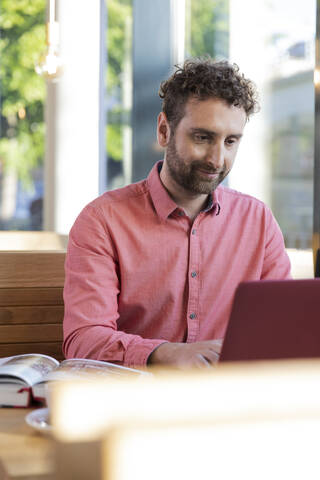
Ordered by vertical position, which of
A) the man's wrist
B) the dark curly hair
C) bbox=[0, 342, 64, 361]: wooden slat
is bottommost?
bbox=[0, 342, 64, 361]: wooden slat

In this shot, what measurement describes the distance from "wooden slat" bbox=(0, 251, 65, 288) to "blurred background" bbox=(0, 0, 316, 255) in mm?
2314

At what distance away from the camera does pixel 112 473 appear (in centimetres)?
50

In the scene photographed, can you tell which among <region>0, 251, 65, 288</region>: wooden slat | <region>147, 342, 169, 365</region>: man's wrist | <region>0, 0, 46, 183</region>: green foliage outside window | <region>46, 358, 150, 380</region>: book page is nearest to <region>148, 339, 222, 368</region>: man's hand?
<region>147, 342, 169, 365</region>: man's wrist

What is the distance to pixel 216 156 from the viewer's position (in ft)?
5.90

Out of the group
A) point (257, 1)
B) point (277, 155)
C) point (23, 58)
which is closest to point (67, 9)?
point (257, 1)

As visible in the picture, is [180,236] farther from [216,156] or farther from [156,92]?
[156,92]

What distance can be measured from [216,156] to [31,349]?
3.02 feet

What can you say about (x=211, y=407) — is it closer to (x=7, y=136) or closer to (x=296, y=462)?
(x=296, y=462)

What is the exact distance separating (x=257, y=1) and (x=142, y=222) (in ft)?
13.3

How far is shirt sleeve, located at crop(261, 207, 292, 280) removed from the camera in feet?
6.52

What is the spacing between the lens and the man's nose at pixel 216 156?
1.80m

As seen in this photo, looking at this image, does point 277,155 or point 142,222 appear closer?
point 142,222

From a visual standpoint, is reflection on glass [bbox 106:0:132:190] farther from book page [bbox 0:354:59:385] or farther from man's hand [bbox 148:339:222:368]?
book page [bbox 0:354:59:385]

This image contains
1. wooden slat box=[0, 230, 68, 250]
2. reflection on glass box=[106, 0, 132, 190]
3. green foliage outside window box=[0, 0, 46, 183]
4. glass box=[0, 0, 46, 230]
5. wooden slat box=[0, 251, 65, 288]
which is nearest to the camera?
wooden slat box=[0, 251, 65, 288]
